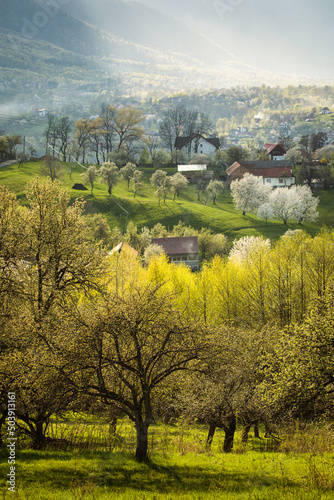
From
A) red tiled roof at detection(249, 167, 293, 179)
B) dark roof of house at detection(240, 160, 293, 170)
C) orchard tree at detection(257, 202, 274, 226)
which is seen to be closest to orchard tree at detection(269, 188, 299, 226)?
orchard tree at detection(257, 202, 274, 226)

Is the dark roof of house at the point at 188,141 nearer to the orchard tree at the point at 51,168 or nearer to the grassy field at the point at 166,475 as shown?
the orchard tree at the point at 51,168

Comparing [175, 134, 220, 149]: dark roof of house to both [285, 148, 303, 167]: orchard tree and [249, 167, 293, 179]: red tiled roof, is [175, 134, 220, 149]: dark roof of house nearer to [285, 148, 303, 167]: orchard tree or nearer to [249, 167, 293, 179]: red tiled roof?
[285, 148, 303, 167]: orchard tree

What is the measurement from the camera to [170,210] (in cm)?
9706

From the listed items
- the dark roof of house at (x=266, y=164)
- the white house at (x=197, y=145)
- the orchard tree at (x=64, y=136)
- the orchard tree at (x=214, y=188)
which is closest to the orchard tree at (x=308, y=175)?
the dark roof of house at (x=266, y=164)

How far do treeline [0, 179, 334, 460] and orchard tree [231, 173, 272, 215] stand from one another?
78.5 meters

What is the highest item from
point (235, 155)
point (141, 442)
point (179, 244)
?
point (235, 155)

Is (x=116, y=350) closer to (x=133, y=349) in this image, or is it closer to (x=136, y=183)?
(x=133, y=349)

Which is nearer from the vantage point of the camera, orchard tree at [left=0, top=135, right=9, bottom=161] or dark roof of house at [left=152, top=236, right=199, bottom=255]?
dark roof of house at [left=152, top=236, right=199, bottom=255]

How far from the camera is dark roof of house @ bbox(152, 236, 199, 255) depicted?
78125 millimetres

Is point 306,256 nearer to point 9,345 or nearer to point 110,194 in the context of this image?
point 9,345

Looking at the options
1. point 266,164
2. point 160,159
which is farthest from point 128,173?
point 266,164

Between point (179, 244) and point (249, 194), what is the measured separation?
99.1 feet

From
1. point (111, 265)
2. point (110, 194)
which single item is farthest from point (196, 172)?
point (111, 265)

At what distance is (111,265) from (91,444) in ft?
33.9
